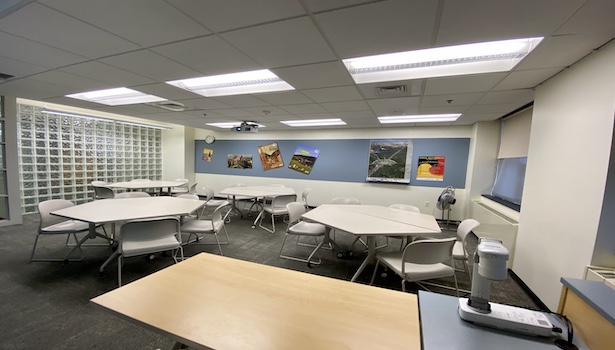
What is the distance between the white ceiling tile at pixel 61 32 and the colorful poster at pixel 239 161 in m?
5.20

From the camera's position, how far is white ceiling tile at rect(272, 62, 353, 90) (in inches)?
83.8

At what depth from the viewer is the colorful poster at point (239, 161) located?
23.6 ft

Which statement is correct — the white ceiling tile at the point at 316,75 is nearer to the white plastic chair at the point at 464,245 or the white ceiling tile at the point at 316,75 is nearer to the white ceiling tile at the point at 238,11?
the white ceiling tile at the point at 238,11

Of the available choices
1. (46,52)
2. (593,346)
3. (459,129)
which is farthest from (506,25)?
(459,129)

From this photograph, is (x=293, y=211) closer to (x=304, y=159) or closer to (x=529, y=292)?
(x=529, y=292)

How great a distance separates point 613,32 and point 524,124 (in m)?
2.41

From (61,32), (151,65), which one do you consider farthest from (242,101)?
(61,32)

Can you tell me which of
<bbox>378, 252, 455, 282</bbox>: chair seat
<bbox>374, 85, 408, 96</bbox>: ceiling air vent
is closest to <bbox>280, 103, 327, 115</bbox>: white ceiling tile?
<bbox>374, 85, 408, 96</bbox>: ceiling air vent

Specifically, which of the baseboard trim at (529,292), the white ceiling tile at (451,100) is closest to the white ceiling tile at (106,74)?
the white ceiling tile at (451,100)

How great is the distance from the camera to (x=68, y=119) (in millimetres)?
5227

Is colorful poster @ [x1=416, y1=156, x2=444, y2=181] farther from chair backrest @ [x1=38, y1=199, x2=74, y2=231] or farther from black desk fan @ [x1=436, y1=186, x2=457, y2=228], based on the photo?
chair backrest @ [x1=38, y1=199, x2=74, y2=231]

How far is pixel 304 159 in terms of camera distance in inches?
256

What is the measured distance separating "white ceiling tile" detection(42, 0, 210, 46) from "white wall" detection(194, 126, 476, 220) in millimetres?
4799

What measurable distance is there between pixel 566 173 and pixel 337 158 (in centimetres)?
447
